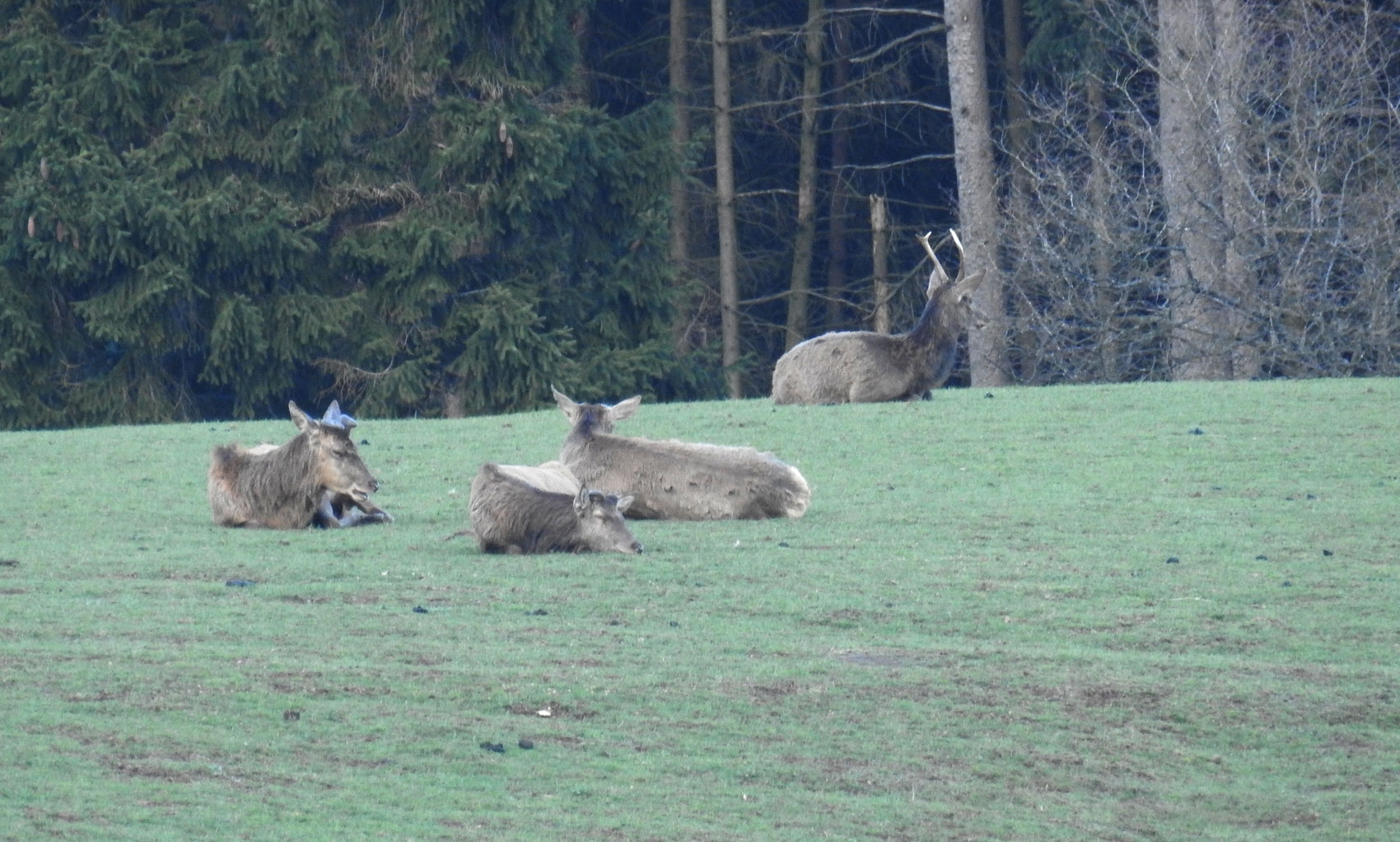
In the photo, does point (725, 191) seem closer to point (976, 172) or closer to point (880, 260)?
point (880, 260)

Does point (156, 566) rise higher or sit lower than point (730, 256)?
lower

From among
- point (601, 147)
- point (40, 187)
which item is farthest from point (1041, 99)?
point (40, 187)

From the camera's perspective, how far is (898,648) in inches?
400

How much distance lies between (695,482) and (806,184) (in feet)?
88.3

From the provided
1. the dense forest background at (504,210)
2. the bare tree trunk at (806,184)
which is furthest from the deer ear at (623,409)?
the bare tree trunk at (806,184)

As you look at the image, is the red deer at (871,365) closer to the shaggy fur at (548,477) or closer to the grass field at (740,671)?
the grass field at (740,671)

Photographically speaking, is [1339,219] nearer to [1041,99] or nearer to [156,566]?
[1041,99]

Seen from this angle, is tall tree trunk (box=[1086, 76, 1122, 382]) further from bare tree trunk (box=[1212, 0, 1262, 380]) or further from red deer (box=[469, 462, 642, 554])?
red deer (box=[469, 462, 642, 554])

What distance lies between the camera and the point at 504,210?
31.9 meters

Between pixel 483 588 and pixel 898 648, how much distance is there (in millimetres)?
2600

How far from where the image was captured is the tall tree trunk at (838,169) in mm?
41250

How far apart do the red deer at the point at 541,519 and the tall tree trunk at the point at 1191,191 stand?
53.4 feet

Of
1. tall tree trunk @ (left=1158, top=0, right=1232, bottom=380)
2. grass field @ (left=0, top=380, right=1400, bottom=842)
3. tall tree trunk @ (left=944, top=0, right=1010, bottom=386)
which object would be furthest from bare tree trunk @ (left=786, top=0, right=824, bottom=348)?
grass field @ (left=0, top=380, right=1400, bottom=842)

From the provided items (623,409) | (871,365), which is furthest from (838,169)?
(623,409)
